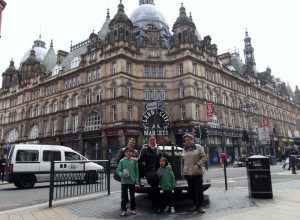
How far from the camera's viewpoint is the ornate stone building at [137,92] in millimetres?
37188

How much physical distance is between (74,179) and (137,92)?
29.8m

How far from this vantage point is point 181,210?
6.91 meters

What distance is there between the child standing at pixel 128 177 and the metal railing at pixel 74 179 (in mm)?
2537

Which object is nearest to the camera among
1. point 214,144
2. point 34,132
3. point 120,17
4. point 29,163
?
point 29,163

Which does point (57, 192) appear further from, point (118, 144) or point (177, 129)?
point (177, 129)

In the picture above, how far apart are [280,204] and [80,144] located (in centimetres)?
3571

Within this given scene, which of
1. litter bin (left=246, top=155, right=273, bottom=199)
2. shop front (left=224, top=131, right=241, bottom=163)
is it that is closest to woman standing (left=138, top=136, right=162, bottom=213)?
litter bin (left=246, top=155, right=273, bottom=199)

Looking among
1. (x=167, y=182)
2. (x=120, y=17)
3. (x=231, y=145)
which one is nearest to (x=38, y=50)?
(x=120, y=17)

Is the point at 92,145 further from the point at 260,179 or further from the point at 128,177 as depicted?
the point at 128,177

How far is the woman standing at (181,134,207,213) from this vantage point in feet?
22.0

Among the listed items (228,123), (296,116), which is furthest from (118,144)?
(296,116)

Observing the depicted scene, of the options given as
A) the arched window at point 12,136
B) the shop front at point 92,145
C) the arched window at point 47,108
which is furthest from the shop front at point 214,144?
the arched window at point 12,136

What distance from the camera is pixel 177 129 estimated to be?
Answer: 37438mm

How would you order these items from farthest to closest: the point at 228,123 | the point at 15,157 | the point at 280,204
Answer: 1. the point at 228,123
2. the point at 15,157
3. the point at 280,204
